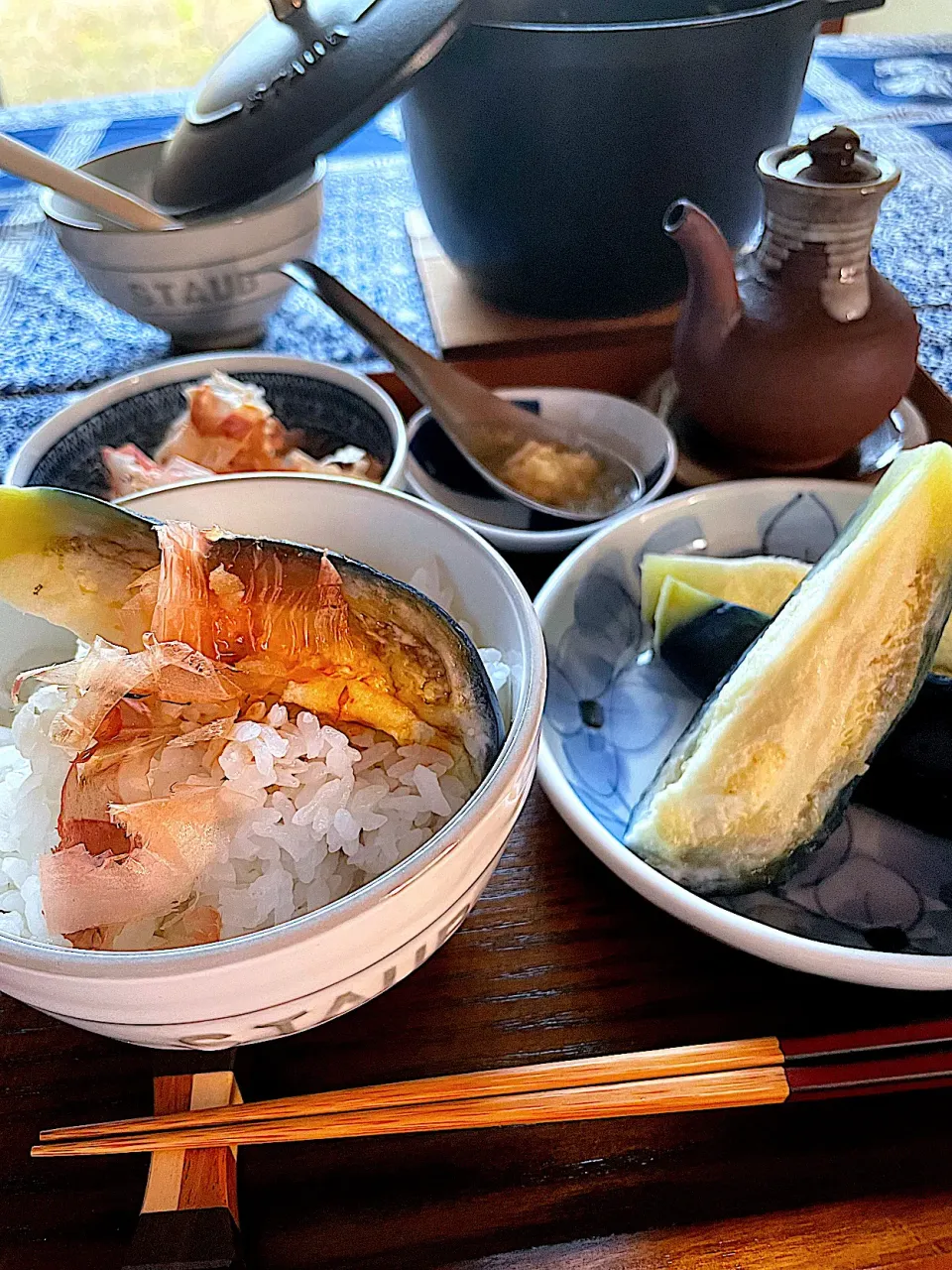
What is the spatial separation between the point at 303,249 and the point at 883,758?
80 centimetres

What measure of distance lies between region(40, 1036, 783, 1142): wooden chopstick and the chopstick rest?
1 centimetres

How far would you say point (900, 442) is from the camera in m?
0.91

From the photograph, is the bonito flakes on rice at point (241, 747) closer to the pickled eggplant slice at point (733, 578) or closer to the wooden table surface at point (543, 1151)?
the wooden table surface at point (543, 1151)

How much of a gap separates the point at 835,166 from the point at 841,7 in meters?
0.23

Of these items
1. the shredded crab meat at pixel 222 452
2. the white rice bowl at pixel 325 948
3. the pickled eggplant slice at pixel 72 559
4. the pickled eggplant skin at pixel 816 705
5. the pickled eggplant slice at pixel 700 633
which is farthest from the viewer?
the shredded crab meat at pixel 222 452

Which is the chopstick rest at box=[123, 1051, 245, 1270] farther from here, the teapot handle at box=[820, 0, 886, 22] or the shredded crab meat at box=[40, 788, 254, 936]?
the teapot handle at box=[820, 0, 886, 22]

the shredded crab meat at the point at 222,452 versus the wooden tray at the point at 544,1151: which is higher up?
the shredded crab meat at the point at 222,452

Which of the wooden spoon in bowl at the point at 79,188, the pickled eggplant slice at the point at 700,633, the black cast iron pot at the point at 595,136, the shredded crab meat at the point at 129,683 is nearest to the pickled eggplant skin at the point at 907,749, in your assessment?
the pickled eggplant slice at the point at 700,633

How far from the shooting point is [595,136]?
0.89 meters

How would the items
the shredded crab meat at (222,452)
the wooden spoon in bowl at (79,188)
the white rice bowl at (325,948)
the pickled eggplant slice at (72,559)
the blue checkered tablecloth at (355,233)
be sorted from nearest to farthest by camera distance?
the white rice bowl at (325,948)
the pickled eggplant slice at (72,559)
the shredded crab meat at (222,452)
the wooden spoon in bowl at (79,188)
the blue checkered tablecloth at (355,233)

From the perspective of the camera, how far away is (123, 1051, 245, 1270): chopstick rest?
42 centimetres

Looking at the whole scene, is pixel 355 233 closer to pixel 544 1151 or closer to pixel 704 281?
pixel 704 281

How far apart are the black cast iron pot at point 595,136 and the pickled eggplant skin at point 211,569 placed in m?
0.59

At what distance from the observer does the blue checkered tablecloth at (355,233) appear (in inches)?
44.0
